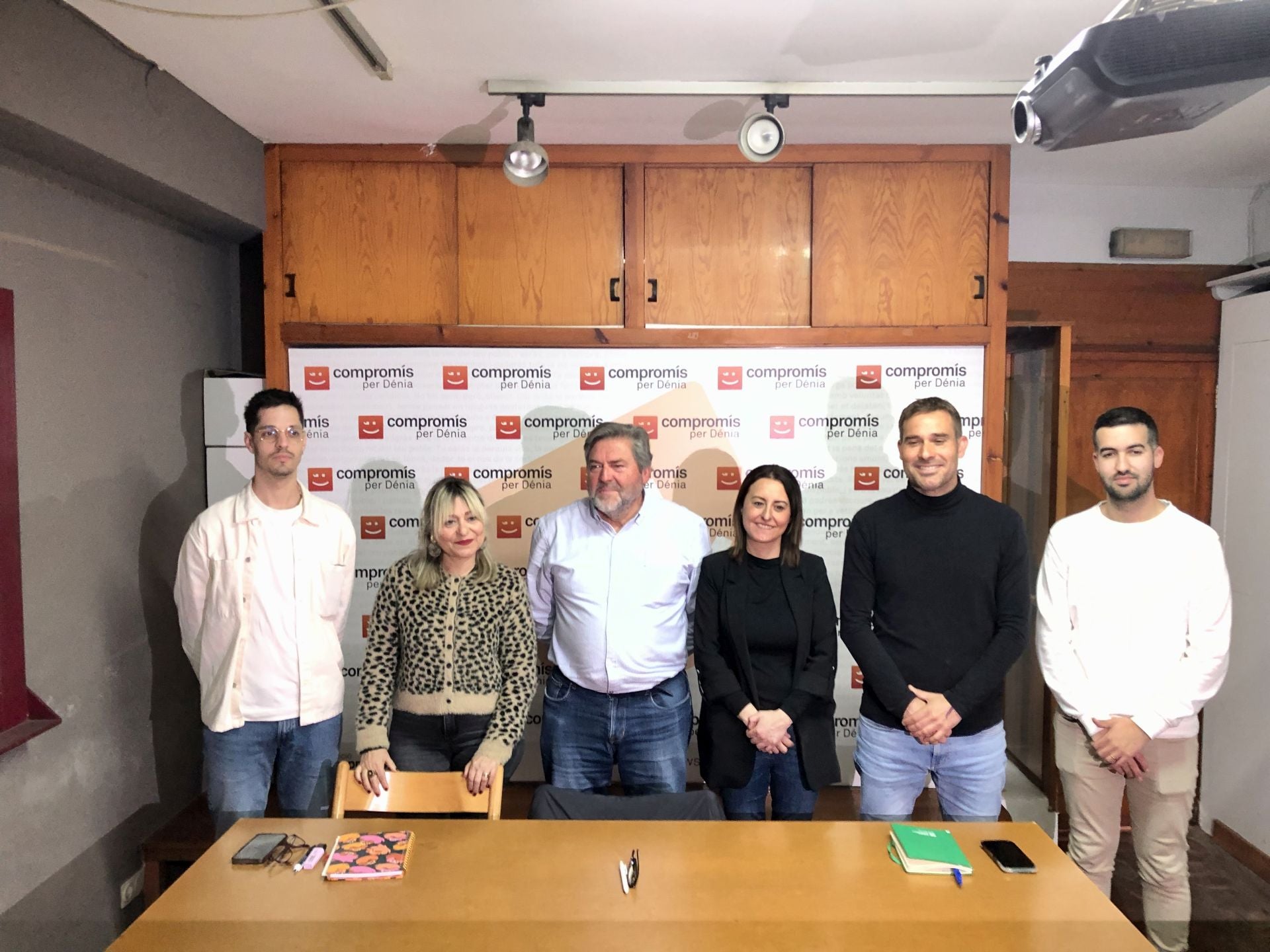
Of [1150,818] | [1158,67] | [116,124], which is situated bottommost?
[1150,818]

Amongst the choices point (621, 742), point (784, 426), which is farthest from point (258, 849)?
point (784, 426)

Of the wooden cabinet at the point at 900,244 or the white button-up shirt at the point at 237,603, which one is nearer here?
the white button-up shirt at the point at 237,603

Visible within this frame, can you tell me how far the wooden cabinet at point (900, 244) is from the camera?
3.17 m

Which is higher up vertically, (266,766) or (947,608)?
(947,608)

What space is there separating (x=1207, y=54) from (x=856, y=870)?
157 cm

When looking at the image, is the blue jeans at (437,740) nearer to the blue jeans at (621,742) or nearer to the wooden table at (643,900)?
the blue jeans at (621,742)

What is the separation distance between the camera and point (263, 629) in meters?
2.35

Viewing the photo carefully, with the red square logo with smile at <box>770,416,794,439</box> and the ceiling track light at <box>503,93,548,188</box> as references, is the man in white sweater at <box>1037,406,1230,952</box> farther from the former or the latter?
the ceiling track light at <box>503,93,548,188</box>

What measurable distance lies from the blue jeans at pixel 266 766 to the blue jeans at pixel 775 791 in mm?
1209

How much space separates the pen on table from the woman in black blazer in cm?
107

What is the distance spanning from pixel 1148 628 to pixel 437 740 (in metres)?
2.04

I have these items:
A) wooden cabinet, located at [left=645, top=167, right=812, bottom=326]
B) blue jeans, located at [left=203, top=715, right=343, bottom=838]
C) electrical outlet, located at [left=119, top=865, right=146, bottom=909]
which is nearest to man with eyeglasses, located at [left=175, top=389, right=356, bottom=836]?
blue jeans, located at [left=203, top=715, right=343, bottom=838]

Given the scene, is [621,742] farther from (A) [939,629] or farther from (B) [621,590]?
(A) [939,629]

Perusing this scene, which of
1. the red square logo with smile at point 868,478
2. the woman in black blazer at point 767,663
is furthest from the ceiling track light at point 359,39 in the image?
the red square logo with smile at point 868,478
